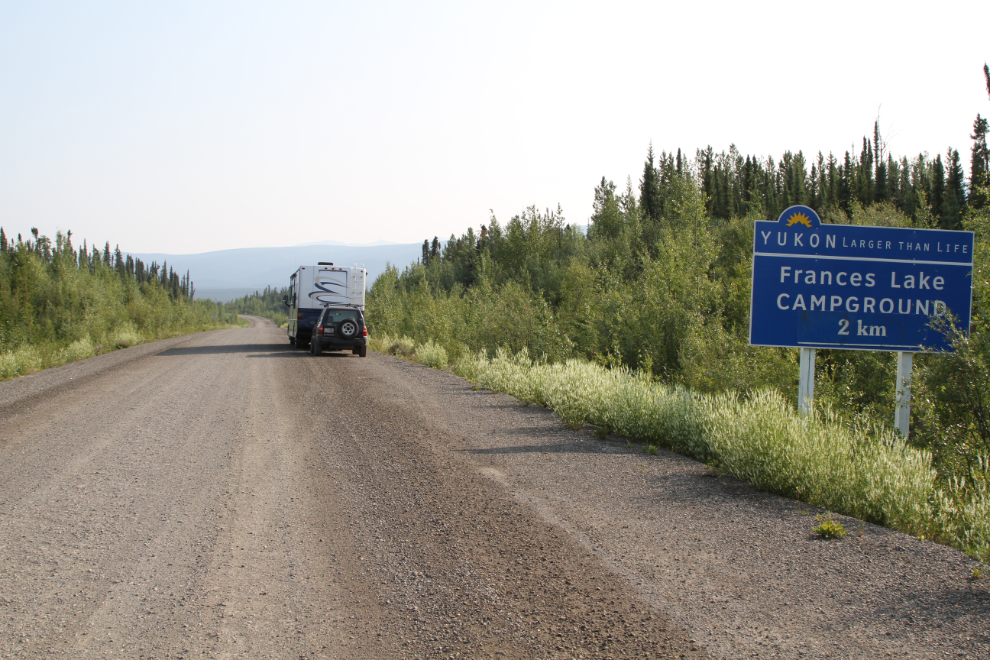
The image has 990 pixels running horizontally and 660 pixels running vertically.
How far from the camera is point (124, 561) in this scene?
4148mm

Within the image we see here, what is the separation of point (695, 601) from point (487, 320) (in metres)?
18.9

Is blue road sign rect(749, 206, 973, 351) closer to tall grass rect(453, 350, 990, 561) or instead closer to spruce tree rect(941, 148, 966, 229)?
tall grass rect(453, 350, 990, 561)

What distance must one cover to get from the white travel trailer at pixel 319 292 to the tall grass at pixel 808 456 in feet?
63.9

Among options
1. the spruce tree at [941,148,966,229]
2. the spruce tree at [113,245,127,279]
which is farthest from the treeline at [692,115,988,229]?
the spruce tree at [113,245,127,279]

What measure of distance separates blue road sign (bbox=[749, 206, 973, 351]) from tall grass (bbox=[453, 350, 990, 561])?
1.20 meters

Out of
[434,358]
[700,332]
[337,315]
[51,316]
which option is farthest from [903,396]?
[51,316]

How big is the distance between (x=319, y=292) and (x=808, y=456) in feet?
78.5

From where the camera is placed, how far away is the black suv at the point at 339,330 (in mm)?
23250

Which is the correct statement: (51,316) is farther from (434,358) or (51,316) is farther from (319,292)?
(434,358)

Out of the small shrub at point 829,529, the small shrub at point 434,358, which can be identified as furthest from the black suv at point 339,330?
the small shrub at point 829,529

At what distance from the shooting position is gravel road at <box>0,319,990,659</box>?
3152 millimetres

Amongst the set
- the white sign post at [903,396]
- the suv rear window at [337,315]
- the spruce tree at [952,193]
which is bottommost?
the white sign post at [903,396]

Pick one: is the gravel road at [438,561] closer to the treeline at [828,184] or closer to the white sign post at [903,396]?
the white sign post at [903,396]

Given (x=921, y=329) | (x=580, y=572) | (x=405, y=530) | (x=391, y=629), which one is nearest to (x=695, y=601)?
(x=580, y=572)
